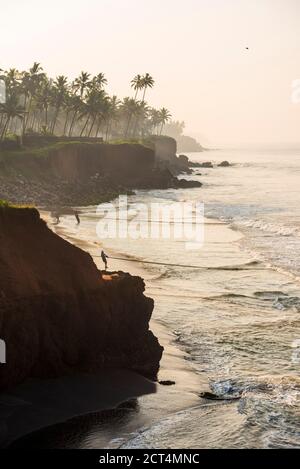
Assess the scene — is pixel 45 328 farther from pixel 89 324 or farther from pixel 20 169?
pixel 20 169

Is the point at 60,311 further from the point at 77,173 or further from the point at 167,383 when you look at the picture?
the point at 77,173

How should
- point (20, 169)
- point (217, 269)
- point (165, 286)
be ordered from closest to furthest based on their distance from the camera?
1. point (165, 286)
2. point (217, 269)
3. point (20, 169)

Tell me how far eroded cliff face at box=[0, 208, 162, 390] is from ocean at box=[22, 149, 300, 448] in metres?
1.84

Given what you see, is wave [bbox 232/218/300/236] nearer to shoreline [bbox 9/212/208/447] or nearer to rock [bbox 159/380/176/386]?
shoreline [bbox 9/212/208/447]

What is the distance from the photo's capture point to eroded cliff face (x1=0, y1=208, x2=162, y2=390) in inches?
577

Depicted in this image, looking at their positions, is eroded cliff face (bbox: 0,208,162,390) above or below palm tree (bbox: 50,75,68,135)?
below

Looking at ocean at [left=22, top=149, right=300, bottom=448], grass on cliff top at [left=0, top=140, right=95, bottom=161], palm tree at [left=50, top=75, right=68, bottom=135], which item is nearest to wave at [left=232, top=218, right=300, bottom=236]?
ocean at [left=22, top=149, right=300, bottom=448]

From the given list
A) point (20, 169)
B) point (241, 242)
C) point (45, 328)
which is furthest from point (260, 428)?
point (20, 169)

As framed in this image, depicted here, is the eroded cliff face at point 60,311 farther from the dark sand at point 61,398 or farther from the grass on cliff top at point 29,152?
the grass on cliff top at point 29,152

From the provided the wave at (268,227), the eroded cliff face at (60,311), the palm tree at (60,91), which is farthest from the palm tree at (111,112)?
the eroded cliff face at (60,311)

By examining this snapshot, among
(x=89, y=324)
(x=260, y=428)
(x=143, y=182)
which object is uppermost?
(x=143, y=182)

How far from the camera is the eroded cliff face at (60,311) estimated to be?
14648 mm

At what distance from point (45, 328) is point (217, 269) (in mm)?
18558

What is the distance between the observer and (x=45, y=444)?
1230cm
